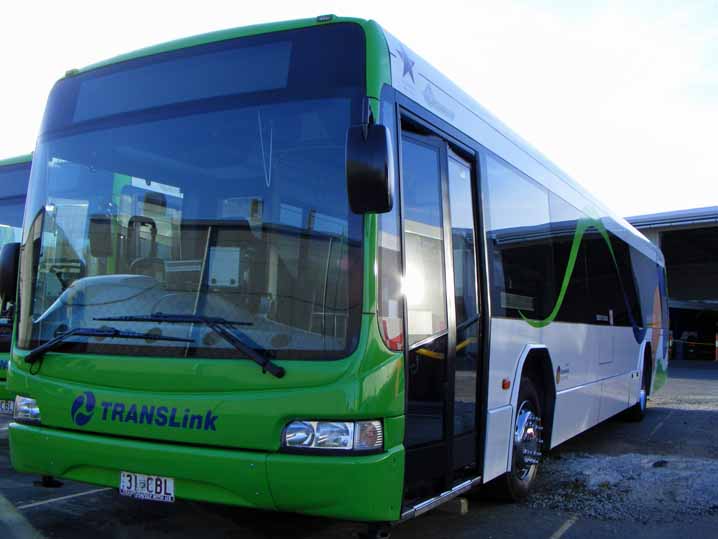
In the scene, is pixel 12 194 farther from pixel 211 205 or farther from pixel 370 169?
pixel 370 169

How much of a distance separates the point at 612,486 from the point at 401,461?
3.61 meters

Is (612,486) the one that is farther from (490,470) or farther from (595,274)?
(595,274)

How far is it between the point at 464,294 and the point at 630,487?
297 cm

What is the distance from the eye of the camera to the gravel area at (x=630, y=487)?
5.74m

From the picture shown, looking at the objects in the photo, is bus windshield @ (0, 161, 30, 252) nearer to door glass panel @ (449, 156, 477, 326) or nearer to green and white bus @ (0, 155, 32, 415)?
green and white bus @ (0, 155, 32, 415)

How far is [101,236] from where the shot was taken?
442 cm

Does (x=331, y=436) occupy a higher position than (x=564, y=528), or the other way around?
(x=331, y=436)

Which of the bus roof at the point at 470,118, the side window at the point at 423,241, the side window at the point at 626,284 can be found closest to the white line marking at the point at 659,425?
the side window at the point at 626,284

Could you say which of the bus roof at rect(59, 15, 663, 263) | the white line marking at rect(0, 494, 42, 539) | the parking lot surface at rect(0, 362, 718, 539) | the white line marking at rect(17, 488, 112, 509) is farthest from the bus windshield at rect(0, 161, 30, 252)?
the bus roof at rect(59, 15, 663, 263)

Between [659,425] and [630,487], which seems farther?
[659,425]

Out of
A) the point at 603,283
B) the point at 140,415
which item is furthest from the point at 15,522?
the point at 603,283

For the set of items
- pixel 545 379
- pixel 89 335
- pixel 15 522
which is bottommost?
pixel 15 522

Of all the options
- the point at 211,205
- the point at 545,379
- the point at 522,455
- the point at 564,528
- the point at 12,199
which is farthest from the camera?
the point at 12,199

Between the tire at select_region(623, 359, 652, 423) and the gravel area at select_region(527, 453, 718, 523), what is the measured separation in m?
3.19
